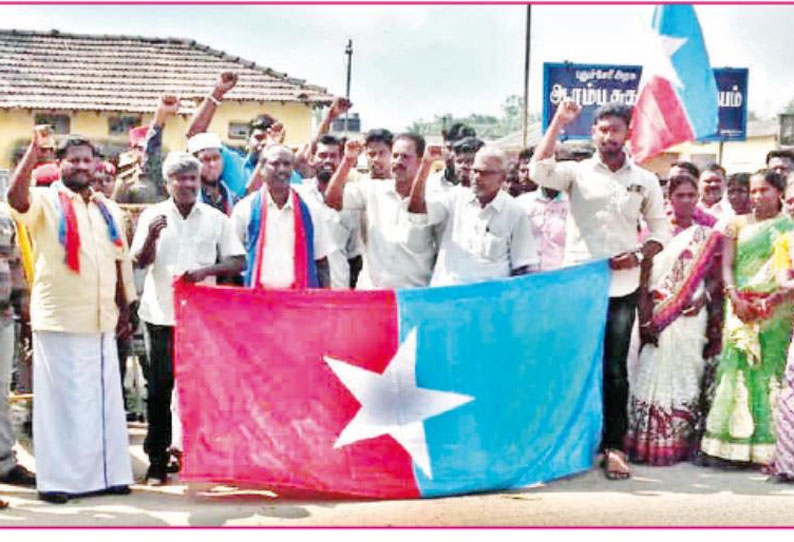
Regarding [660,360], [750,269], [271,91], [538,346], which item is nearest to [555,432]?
[538,346]

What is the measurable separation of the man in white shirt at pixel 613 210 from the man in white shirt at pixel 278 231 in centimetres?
127

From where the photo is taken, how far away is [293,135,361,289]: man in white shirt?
21.5 ft

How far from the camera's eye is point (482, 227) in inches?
237

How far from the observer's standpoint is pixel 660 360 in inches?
262

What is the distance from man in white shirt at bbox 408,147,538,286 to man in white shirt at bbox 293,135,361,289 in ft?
2.18

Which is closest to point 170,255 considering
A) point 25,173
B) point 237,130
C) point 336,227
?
point 25,173

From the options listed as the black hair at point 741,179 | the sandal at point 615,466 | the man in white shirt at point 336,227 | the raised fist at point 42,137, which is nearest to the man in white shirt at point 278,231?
the man in white shirt at point 336,227

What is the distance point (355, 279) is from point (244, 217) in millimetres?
1247

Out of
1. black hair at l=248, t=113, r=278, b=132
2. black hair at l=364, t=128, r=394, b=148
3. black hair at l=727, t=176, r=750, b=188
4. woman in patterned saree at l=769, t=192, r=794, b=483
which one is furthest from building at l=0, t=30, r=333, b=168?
woman in patterned saree at l=769, t=192, r=794, b=483

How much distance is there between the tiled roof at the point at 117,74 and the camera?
22172mm

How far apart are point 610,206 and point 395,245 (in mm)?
1184

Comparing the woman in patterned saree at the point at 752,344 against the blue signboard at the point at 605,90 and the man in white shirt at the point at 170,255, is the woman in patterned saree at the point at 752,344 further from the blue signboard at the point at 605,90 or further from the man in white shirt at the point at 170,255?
the blue signboard at the point at 605,90

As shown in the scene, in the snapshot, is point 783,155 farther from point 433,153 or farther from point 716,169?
point 433,153

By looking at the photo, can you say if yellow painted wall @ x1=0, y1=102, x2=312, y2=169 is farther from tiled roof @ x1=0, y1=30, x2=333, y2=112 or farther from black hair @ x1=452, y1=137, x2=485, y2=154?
black hair @ x1=452, y1=137, x2=485, y2=154
